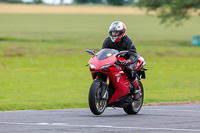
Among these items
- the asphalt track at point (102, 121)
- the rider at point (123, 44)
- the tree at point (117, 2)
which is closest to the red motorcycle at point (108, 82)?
the rider at point (123, 44)

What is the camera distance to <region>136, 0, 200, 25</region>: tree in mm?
49906

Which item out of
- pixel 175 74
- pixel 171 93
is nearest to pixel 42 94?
pixel 171 93

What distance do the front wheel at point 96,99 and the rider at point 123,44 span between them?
91cm

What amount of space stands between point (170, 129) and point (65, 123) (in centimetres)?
194

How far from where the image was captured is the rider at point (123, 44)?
37.9 ft

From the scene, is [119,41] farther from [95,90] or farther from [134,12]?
[134,12]

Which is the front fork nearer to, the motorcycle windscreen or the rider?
the motorcycle windscreen

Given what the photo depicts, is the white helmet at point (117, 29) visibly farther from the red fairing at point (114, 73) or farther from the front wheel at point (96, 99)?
the front wheel at point (96, 99)

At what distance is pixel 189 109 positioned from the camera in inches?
506

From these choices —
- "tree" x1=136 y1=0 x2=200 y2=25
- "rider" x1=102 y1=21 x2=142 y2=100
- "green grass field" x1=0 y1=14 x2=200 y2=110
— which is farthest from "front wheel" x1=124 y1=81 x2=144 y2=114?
"tree" x1=136 y1=0 x2=200 y2=25

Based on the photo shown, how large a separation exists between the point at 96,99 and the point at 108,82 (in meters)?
0.45

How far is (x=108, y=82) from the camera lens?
11.1 meters

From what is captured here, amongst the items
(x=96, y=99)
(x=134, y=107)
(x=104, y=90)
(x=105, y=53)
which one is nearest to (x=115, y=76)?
(x=104, y=90)

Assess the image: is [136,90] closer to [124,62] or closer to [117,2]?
[124,62]
